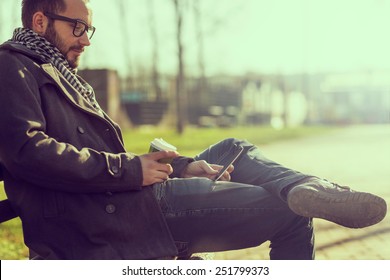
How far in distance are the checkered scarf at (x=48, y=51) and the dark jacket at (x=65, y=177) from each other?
0.09 m

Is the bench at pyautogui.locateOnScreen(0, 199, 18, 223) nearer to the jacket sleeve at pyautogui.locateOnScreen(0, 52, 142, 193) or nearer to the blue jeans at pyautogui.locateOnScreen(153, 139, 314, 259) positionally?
the jacket sleeve at pyautogui.locateOnScreen(0, 52, 142, 193)

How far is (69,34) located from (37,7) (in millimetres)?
153

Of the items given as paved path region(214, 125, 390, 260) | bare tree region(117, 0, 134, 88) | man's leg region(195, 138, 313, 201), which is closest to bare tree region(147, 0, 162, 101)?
bare tree region(117, 0, 134, 88)

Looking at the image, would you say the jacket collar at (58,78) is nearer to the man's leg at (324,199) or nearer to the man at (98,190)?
the man at (98,190)

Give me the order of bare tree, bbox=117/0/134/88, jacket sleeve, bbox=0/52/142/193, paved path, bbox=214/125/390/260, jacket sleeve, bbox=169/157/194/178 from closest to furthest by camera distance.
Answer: jacket sleeve, bbox=0/52/142/193 < jacket sleeve, bbox=169/157/194/178 < paved path, bbox=214/125/390/260 < bare tree, bbox=117/0/134/88

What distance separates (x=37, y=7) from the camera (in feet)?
7.86

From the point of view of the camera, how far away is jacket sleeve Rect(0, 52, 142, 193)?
2.06 meters

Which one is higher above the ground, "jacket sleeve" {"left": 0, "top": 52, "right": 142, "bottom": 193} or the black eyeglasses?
the black eyeglasses

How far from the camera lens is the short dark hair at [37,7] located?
93.8 inches

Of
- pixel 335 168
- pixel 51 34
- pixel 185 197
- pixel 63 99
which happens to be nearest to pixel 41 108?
pixel 63 99

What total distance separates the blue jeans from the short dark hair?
2.52 feet

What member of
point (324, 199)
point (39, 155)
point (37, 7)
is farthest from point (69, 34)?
point (324, 199)

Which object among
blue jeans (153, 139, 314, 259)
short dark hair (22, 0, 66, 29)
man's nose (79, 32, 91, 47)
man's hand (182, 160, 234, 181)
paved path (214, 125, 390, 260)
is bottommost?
paved path (214, 125, 390, 260)
